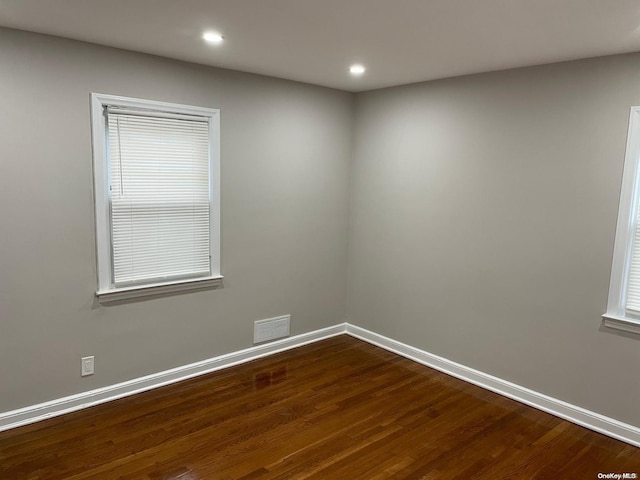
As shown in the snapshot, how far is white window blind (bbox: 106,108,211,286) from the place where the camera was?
3.10 m

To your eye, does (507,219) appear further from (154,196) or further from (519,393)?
(154,196)

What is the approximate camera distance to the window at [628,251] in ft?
9.01

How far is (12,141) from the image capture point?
269 centimetres

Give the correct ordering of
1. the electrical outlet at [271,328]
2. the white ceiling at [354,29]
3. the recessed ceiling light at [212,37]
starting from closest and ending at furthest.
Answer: the white ceiling at [354,29]
the recessed ceiling light at [212,37]
the electrical outlet at [271,328]

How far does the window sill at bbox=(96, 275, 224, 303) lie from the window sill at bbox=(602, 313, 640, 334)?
2.75m

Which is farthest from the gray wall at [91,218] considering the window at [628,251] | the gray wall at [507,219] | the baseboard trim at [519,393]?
the window at [628,251]

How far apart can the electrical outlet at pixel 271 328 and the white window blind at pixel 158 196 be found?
0.71 metres

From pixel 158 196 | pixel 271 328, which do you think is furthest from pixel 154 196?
pixel 271 328

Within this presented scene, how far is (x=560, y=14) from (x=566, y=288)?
1.76 meters

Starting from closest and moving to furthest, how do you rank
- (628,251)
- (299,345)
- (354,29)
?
(354,29) < (628,251) < (299,345)

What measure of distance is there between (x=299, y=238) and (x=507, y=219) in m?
1.78

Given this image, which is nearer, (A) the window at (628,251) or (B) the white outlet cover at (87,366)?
(A) the window at (628,251)

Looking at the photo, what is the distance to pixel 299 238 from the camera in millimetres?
4164

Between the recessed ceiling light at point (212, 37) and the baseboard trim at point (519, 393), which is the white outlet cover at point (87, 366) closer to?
the recessed ceiling light at point (212, 37)
